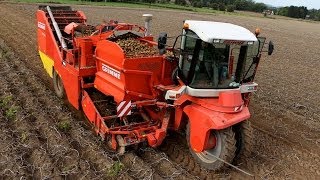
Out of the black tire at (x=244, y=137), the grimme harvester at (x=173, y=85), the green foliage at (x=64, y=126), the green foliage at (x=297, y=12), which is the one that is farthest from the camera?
the green foliage at (x=297, y=12)

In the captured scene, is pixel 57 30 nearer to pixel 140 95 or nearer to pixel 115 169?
pixel 140 95

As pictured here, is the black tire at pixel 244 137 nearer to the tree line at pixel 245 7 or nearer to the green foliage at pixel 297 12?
the tree line at pixel 245 7

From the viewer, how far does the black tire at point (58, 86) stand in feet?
30.4

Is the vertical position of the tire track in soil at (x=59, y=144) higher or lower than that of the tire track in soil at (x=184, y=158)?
higher

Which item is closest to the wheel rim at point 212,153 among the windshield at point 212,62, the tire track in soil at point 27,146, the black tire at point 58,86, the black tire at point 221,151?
the black tire at point 221,151

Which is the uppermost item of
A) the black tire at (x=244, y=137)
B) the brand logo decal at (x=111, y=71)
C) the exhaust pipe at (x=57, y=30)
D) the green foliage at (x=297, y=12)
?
the exhaust pipe at (x=57, y=30)

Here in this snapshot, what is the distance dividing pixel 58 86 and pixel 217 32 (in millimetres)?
4966

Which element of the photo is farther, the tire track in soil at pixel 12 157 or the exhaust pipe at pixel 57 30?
the exhaust pipe at pixel 57 30

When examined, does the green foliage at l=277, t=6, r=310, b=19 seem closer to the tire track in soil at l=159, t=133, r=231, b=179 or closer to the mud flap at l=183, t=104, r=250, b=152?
the tire track in soil at l=159, t=133, r=231, b=179

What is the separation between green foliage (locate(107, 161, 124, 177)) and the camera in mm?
5887

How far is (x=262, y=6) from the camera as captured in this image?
92938 millimetres

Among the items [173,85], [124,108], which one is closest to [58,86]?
[124,108]

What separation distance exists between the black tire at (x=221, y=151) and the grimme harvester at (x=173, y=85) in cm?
2

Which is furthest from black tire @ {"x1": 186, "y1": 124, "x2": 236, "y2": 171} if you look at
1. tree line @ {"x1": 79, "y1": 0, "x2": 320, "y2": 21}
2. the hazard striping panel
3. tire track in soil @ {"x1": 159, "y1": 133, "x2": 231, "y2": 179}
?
tree line @ {"x1": 79, "y1": 0, "x2": 320, "y2": 21}
